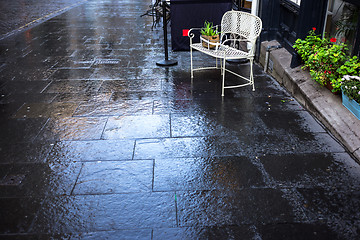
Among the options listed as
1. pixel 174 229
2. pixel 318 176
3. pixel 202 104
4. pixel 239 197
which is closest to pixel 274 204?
pixel 239 197

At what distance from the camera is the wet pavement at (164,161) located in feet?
9.55

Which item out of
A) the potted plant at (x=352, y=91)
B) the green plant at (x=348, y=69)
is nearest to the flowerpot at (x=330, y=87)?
the green plant at (x=348, y=69)

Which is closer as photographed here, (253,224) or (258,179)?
(253,224)

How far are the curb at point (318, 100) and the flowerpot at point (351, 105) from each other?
0.05 metres

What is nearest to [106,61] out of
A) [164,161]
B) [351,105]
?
[164,161]

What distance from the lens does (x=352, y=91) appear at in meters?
4.08

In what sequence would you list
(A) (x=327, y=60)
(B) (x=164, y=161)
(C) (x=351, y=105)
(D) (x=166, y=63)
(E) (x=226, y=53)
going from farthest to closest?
(D) (x=166, y=63) → (E) (x=226, y=53) → (A) (x=327, y=60) → (C) (x=351, y=105) → (B) (x=164, y=161)

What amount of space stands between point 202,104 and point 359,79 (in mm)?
2068

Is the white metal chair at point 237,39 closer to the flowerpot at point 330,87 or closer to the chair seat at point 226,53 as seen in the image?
the chair seat at point 226,53

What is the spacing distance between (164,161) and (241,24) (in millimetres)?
3592

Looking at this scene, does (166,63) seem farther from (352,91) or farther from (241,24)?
(352,91)

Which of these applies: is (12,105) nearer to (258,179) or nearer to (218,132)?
(218,132)

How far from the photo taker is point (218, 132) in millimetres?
4383

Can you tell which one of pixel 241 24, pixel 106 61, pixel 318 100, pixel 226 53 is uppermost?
pixel 241 24
